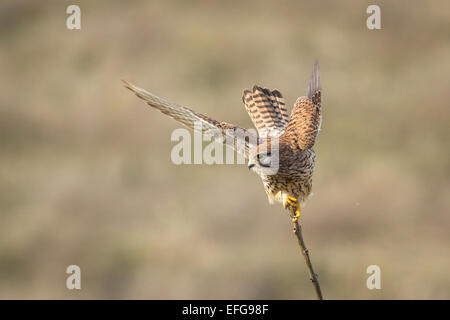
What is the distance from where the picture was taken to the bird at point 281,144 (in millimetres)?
A: 4445

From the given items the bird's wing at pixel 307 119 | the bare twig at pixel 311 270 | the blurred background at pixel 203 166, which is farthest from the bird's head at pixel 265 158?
the blurred background at pixel 203 166

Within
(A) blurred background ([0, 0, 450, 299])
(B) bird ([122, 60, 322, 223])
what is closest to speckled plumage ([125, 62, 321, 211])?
(B) bird ([122, 60, 322, 223])

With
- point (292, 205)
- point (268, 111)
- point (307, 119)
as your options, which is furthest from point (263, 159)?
point (268, 111)

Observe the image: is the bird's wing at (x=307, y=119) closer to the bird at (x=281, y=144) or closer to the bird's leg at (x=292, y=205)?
the bird at (x=281, y=144)

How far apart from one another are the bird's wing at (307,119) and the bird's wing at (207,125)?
408mm

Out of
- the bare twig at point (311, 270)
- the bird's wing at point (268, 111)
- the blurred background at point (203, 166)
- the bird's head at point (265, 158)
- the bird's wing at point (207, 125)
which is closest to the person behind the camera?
the bare twig at point (311, 270)

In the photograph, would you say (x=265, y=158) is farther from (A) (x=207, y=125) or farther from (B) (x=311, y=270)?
(B) (x=311, y=270)

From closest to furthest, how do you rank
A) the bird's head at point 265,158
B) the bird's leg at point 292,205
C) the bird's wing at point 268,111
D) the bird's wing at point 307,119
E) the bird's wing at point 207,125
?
the bird's head at point 265,158, the bird's wing at point 207,125, the bird's leg at point 292,205, the bird's wing at point 307,119, the bird's wing at point 268,111

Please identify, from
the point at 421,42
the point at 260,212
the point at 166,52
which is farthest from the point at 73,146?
the point at 421,42

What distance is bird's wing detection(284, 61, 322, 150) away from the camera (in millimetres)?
4867

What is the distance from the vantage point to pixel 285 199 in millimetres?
4746

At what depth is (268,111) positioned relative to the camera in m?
5.61

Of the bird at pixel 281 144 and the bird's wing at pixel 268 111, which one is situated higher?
the bird's wing at pixel 268 111

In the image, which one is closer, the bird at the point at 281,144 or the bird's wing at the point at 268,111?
the bird at the point at 281,144
